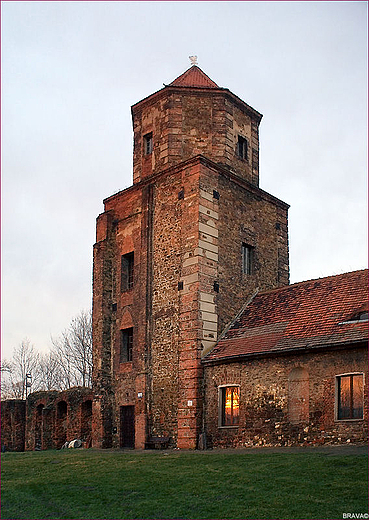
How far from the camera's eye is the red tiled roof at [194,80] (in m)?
25.0

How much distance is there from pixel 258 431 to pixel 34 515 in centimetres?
860

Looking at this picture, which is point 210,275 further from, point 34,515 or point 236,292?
point 34,515

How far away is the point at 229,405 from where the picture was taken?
19.6 metres

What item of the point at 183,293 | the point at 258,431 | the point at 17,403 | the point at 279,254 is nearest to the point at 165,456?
the point at 258,431

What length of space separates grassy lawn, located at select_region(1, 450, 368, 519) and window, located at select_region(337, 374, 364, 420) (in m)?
2.20

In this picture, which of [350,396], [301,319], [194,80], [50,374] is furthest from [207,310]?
[50,374]

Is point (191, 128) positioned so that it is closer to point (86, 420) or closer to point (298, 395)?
point (298, 395)

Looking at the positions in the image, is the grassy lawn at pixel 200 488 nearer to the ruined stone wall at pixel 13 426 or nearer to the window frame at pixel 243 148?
the window frame at pixel 243 148

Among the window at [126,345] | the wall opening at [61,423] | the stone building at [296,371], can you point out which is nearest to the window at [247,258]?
the stone building at [296,371]

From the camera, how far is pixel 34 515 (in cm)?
1160

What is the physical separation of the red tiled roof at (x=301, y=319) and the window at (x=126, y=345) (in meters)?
4.34

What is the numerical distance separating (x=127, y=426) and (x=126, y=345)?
3150mm

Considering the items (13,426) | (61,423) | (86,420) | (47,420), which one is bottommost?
(13,426)

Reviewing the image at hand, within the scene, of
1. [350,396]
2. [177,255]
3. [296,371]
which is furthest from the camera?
[177,255]
